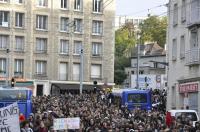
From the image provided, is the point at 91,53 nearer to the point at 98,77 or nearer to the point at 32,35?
the point at 98,77

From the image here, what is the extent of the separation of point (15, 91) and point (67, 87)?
46.5 meters

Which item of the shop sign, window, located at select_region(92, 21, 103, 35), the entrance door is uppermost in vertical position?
window, located at select_region(92, 21, 103, 35)

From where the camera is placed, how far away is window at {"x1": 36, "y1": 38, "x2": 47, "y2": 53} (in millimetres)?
79875

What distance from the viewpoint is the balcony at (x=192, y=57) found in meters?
40.7

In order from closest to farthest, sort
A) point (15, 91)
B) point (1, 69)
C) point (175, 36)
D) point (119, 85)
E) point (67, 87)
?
1. point (15, 91)
2. point (175, 36)
3. point (1, 69)
4. point (67, 87)
5. point (119, 85)

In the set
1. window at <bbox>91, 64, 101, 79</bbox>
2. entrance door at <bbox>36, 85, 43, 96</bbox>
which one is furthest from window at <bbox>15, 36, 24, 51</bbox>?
window at <bbox>91, 64, 101, 79</bbox>

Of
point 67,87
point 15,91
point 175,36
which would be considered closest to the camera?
point 15,91

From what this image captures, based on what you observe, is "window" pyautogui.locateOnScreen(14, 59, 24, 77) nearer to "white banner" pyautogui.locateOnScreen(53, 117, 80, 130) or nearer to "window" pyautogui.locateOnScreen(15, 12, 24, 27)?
"window" pyautogui.locateOnScreen(15, 12, 24, 27)

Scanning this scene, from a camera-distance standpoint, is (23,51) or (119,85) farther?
(119,85)

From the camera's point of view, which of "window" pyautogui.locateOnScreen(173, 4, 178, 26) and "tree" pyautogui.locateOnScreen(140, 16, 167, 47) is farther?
"tree" pyautogui.locateOnScreen(140, 16, 167, 47)

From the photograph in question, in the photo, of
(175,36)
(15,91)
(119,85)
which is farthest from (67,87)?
(15,91)

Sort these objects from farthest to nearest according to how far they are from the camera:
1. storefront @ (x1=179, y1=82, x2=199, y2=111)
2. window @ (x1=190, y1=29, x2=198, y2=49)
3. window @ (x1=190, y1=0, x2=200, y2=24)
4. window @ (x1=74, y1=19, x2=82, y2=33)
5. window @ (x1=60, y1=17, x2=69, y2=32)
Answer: window @ (x1=74, y1=19, x2=82, y2=33) < window @ (x1=60, y1=17, x2=69, y2=32) < window @ (x1=190, y1=29, x2=198, y2=49) < window @ (x1=190, y1=0, x2=200, y2=24) < storefront @ (x1=179, y1=82, x2=199, y2=111)

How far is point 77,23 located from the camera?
8312cm

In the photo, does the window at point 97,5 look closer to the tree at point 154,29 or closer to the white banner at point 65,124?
the tree at point 154,29
